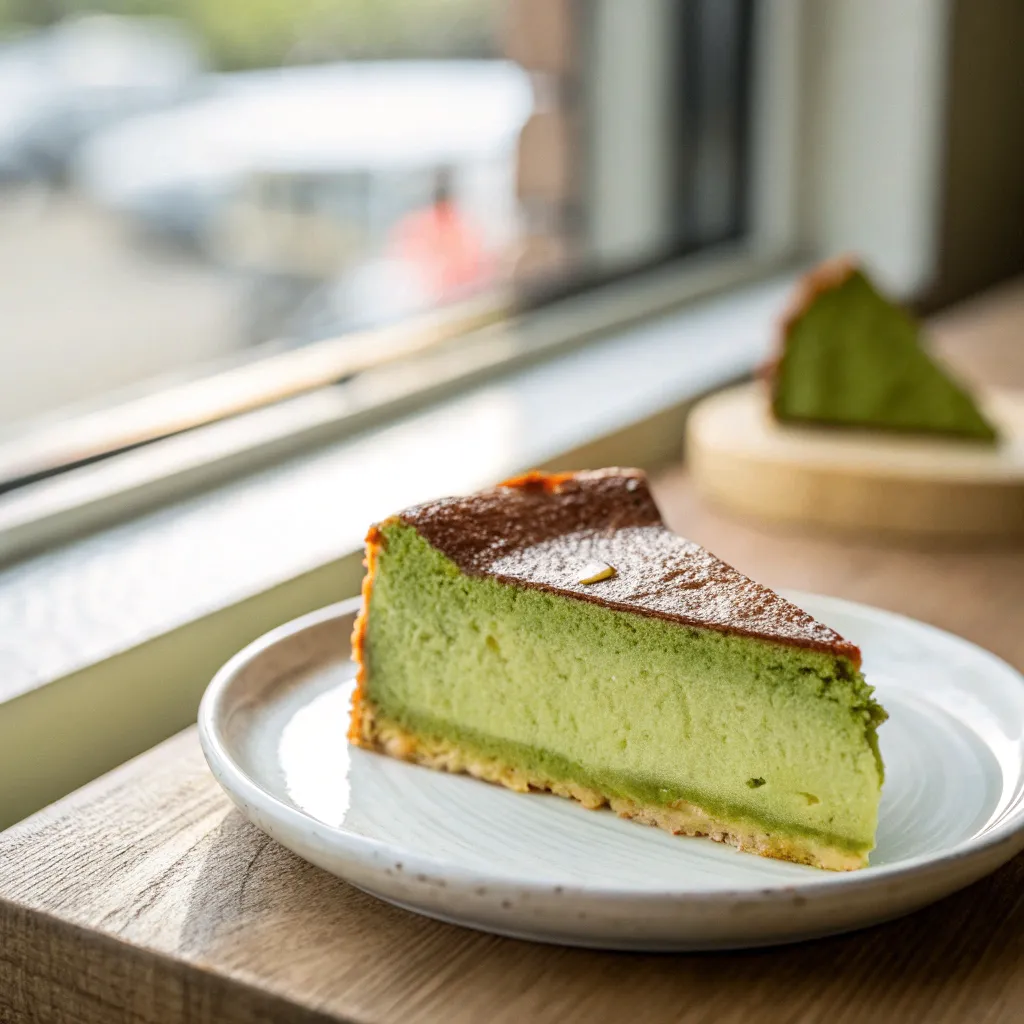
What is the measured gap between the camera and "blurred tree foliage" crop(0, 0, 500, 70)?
1.35m

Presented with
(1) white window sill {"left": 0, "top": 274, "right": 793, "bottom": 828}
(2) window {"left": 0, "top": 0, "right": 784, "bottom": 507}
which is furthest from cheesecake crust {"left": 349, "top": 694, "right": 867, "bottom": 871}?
(2) window {"left": 0, "top": 0, "right": 784, "bottom": 507}

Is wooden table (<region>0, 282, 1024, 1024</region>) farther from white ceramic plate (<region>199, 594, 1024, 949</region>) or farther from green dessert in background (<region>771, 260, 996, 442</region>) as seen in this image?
green dessert in background (<region>771, 260, 996, 442</region>)

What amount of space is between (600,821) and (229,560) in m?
0.43

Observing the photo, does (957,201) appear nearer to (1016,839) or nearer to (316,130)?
(316,130)

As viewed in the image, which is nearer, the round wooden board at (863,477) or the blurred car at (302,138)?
the round wooden board at (863,477)

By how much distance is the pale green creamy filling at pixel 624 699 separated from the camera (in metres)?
0.74

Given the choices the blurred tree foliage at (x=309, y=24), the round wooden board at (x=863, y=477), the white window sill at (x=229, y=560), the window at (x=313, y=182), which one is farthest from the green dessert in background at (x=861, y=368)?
the blurred tree foliage at (x=309, y=24)

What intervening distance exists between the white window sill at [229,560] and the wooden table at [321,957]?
0.12m

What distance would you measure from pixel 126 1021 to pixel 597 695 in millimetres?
Result: 304

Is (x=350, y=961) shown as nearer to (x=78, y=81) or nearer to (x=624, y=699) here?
(x=624, y=699)

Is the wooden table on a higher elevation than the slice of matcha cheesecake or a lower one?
lower

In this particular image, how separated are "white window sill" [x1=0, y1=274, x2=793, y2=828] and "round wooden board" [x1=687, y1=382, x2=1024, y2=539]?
0.46ft

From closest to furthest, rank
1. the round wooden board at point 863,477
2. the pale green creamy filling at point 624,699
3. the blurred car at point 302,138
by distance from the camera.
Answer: the pale green creamy filling at point 624,699
the round wooden board at point 863,477
the blurred car at point 302,138

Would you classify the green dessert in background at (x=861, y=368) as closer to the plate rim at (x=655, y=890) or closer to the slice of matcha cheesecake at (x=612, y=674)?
the slice of matcha cheesecake at (x=612, y=674)
